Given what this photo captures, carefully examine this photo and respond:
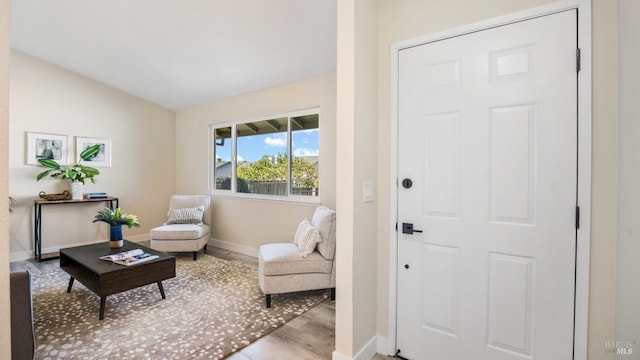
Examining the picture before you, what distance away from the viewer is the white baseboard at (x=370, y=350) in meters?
1.83

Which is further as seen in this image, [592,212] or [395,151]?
[395,151]

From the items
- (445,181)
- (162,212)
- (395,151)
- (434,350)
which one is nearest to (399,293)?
(434,350)

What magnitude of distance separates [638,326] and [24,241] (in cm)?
621

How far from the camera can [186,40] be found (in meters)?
3.22

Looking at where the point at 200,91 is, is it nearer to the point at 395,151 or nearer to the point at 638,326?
the point at 395,151

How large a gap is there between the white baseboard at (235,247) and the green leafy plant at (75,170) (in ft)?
6.83

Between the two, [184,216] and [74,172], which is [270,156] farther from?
[74,172]

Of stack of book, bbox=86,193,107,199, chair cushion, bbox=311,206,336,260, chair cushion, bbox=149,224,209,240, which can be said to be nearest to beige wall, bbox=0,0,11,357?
chair cushion, bbox=311,206,336,260

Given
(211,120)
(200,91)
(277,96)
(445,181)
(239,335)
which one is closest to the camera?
(445,181)

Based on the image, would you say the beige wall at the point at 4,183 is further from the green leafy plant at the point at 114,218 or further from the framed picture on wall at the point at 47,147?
the framed picture on wall at the point at 47,147

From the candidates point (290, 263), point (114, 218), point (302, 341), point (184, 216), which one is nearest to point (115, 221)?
point (114, 218)

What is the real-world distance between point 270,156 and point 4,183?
3630mm

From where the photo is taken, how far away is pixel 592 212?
1408mm

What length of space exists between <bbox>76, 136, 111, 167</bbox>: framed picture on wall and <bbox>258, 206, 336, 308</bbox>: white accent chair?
364 centimetres
